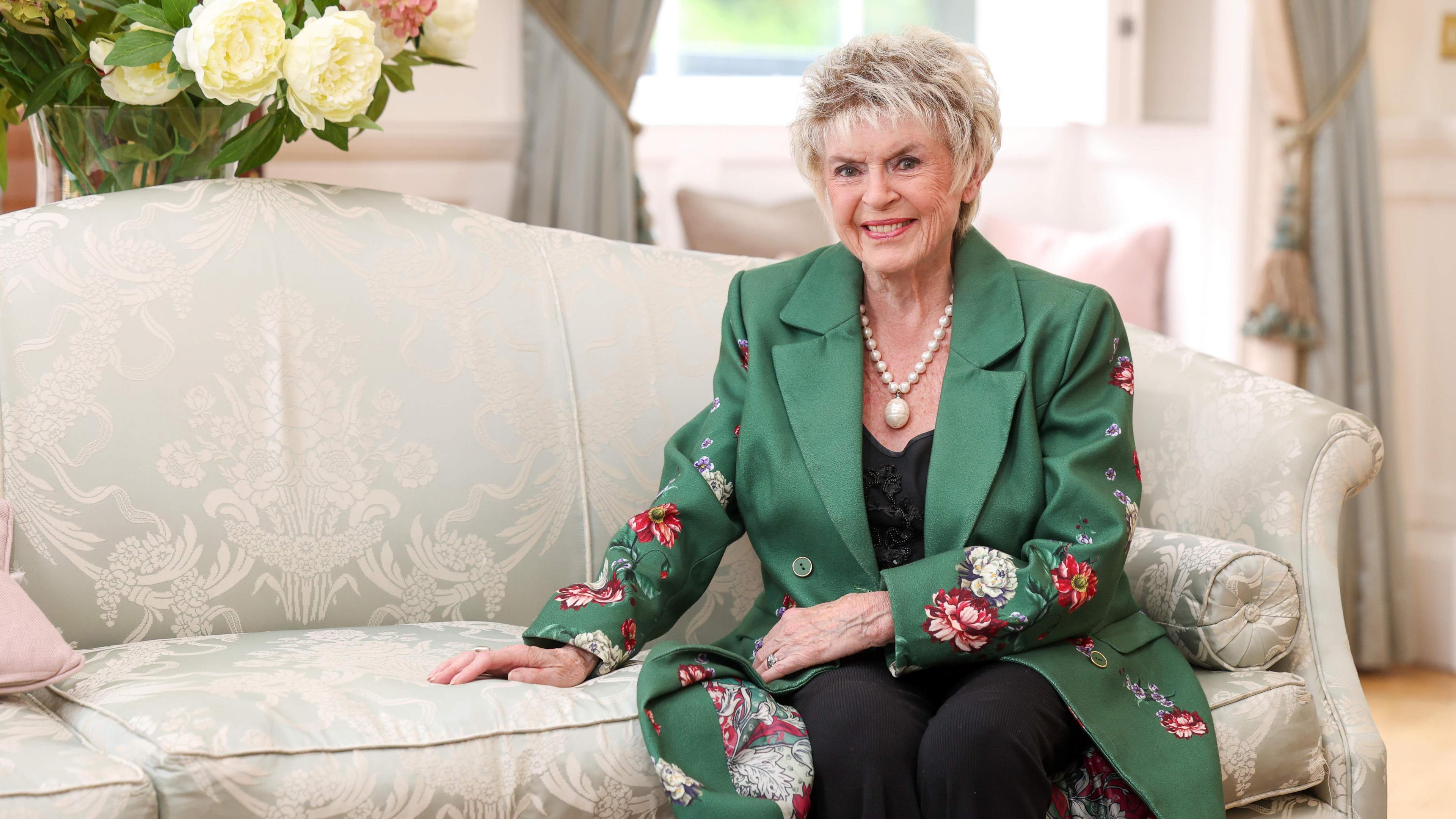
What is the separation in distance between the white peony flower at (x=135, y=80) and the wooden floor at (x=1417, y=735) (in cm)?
231

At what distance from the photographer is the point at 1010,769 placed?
1280 millimetres

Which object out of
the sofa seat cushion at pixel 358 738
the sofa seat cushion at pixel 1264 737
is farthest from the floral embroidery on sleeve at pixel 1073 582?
the sofa seat cushion at pixel 358 738

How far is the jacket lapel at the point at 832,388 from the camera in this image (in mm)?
1533

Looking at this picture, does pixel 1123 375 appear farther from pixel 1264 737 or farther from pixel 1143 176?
pixel 1143 176

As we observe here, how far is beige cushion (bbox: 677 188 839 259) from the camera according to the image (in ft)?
10.5

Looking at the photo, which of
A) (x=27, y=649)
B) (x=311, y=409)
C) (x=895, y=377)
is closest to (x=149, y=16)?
(x=311, y=409)

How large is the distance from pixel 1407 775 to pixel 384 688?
7.21 ft

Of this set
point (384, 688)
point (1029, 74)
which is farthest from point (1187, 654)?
point (1029, 74)

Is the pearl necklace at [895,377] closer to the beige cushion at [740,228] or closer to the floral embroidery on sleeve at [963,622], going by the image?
the floral embroidery on sleeve at [963,622]

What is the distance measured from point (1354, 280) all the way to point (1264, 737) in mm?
2107

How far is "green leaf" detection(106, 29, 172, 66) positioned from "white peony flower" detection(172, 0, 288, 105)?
0.05 ft

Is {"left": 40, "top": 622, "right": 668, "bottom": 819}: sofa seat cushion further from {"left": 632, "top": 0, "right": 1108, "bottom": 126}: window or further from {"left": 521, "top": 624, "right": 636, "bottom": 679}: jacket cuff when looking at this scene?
{"left": 632, "top": 0, "right": 1108, "bottom": 126}: window

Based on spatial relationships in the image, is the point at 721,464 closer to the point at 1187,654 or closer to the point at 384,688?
the point at 384,688

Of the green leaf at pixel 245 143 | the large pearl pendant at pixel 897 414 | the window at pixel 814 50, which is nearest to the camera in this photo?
the large pearl pendant at pixel 897 414
